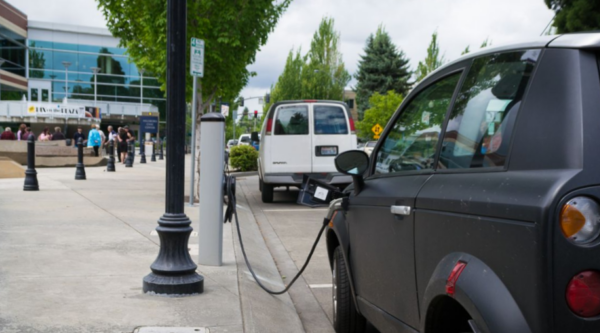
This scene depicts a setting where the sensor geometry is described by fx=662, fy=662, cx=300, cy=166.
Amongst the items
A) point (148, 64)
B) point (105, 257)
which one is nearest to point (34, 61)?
point (148, 64)

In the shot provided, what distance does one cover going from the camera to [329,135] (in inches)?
576

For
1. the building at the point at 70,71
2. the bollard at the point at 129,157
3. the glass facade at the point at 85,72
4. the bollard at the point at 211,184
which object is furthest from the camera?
the glass facade at the point at 85,72

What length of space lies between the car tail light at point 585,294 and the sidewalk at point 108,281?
2.73m

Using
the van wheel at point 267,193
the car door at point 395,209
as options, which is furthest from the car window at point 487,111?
the van wheel at point 267,193

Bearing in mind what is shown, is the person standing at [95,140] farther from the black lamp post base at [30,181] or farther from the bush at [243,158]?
the black lamp post base at [30,181]

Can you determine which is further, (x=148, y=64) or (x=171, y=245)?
(x=148, y=64)

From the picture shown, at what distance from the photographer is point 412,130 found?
3811 millimetres

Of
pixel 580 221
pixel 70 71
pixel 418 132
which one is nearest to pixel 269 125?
pixel 418 132

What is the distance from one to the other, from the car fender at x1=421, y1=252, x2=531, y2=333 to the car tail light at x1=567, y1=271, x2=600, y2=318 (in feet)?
0.55

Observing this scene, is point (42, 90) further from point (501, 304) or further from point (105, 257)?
point (501, 304)

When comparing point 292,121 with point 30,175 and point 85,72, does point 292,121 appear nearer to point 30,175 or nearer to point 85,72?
point 30,175

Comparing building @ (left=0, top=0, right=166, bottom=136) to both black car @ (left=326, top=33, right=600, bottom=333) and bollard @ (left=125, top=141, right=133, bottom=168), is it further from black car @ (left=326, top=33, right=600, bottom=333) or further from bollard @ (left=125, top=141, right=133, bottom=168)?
black car @ (left=326, top=33, right=600, bottom=333)

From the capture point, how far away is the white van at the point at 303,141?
47.3 ft

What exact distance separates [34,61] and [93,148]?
3684cm
